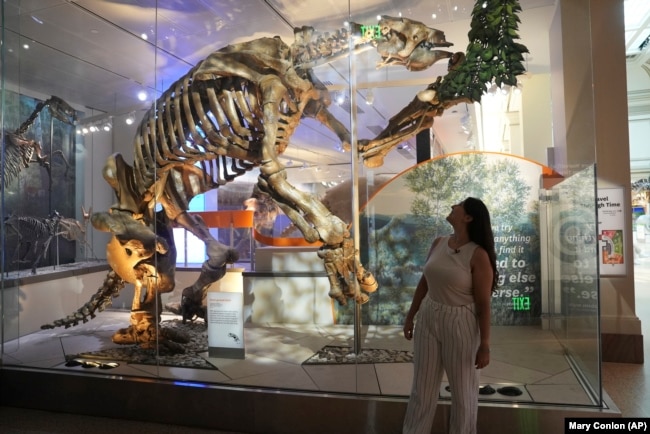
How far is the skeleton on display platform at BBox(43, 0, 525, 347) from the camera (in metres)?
3.03

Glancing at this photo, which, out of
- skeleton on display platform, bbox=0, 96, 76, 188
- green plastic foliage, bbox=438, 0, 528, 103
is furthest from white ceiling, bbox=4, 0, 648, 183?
green plastic foliage, bbox=438, 0, 528, 103

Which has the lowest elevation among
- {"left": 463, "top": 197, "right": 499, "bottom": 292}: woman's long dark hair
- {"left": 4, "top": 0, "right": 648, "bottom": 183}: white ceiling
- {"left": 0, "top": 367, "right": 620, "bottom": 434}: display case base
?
{"left": 0, "top": 367, "right": 620, "bottom": 434}: display case base

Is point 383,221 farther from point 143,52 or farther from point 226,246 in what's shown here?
point 143,52

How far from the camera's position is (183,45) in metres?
4.11

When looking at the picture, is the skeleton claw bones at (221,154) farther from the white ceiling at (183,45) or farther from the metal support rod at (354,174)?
the white ceiling at (183,45)

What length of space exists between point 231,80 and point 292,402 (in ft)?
8.16

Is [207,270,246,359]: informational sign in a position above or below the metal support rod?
below

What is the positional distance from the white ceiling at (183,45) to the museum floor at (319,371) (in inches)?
65.2

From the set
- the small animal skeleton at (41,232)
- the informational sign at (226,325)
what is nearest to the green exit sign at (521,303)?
the informational sign at (226,325)

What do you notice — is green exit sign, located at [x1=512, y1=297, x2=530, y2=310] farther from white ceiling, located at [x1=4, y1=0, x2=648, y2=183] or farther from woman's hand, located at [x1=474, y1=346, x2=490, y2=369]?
woman's hand, located at [x1=474, y1=346, x2=490, y2=369]

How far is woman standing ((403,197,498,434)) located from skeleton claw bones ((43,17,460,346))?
1.00 meters

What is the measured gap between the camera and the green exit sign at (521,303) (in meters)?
4.03

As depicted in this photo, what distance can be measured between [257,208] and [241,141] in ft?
4.03

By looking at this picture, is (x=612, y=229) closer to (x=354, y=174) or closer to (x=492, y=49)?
(x=354, y=174)
